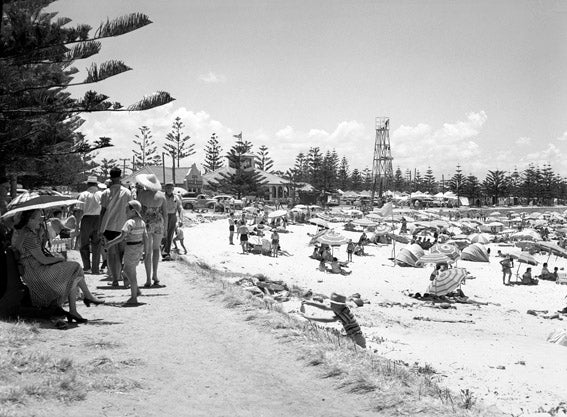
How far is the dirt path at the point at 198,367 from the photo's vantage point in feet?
10.4

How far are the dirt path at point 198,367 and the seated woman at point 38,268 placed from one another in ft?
1.27

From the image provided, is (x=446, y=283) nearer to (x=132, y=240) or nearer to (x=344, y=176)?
(x=132, y=240)

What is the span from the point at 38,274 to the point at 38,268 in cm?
5

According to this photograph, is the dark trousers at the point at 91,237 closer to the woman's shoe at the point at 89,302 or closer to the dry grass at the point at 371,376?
the woman's shoe at the point at 89,302

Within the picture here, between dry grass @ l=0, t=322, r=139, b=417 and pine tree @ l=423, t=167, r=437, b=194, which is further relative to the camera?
pine tree @ l=423, t=167, r=437, b=194

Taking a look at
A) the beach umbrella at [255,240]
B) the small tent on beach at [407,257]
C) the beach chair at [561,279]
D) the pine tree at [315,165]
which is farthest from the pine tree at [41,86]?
the pine tree at [315,165]

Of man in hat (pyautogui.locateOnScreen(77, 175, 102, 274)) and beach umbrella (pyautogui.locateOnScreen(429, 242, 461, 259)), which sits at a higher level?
man in hat (pyautogui.locateOnScreen(77, 175, 102, 274))

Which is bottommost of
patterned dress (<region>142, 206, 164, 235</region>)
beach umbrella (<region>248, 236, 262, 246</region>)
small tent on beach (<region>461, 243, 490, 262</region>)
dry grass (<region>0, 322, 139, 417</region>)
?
small tent on beach (<region>461, 243, 490, 262</region>)

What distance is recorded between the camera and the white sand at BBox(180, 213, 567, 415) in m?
5.57

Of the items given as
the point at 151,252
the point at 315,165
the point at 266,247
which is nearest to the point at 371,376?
the point at 151,252

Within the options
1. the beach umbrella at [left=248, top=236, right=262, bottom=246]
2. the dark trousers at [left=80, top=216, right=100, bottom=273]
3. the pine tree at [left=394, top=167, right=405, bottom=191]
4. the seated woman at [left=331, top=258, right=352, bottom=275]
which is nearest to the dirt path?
the dark trousers at [left=80, top=216, right=100, bottom=273]

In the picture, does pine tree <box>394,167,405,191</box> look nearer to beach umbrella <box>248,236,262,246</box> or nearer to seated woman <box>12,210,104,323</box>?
beach umbrella <box>248,236,262,246</box>

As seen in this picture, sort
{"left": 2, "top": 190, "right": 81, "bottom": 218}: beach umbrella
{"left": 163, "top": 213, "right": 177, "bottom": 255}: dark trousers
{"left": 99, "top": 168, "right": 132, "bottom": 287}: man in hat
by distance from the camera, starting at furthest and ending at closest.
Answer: {"left": 163, "top": 213, "right": 177, "bottom": 255}: dark trousers, {"left": 99, "top": 168, "right": 132, "bottom": 287}: man in hat, {"left": 2, "top": 190, "right": 81, "bottom": 218}: beach umbrella

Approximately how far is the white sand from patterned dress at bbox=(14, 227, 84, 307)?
3727mm
